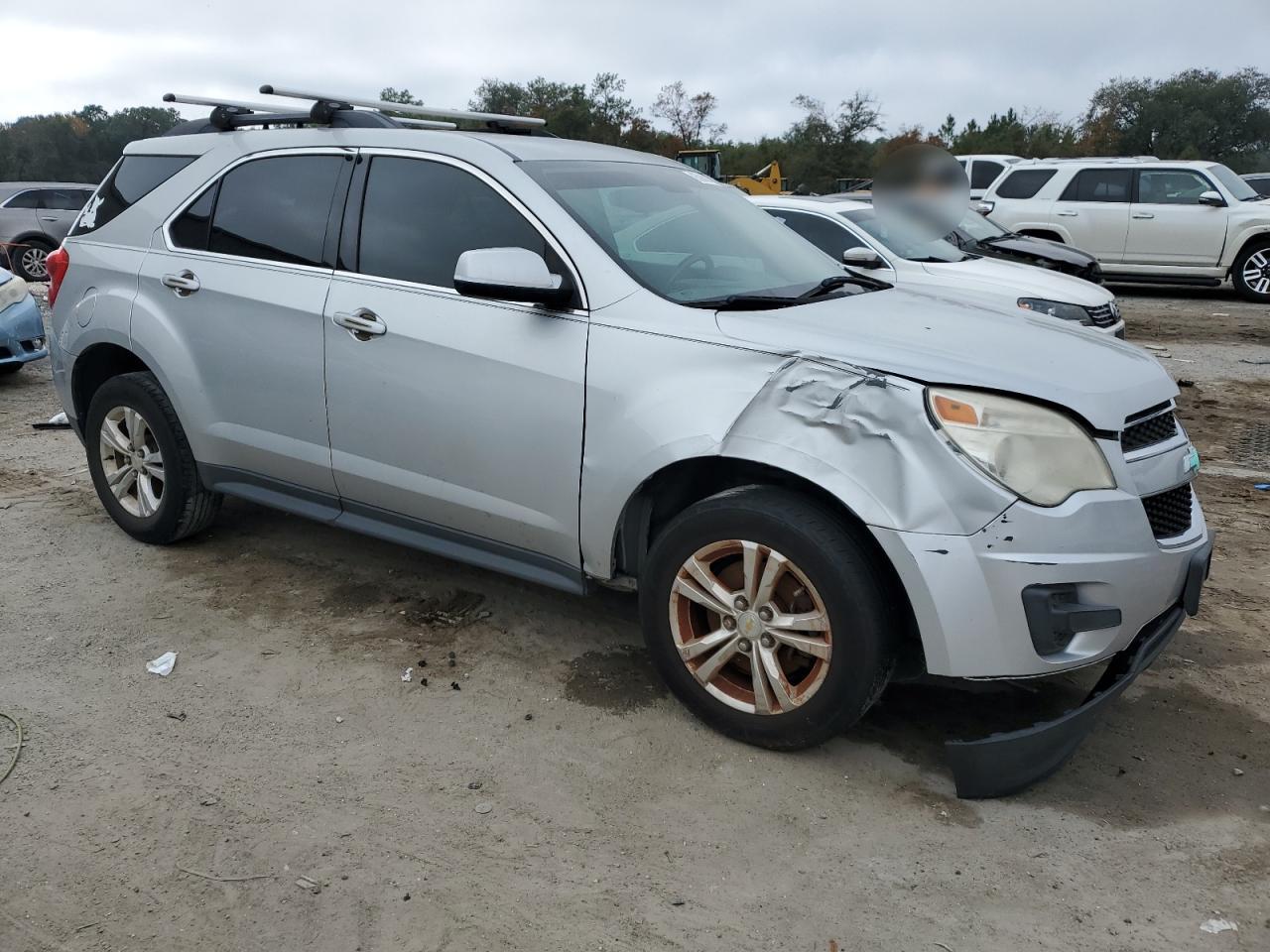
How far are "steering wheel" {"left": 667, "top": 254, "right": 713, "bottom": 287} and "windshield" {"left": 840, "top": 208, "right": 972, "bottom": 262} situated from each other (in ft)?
16.6

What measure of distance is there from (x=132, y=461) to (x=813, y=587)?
3385 mm

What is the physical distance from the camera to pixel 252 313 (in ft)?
13.8

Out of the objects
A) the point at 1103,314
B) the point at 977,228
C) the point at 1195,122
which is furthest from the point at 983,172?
the point at 1195,122

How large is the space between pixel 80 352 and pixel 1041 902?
4519 mm

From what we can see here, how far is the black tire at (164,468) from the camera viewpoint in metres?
4.62

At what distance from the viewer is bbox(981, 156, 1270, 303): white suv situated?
47.4ft

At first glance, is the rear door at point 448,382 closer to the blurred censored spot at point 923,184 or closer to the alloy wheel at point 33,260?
the blurred censored spot at point 923,184

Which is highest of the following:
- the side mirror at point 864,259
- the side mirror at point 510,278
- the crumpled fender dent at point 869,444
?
the side mirror at point 864,259

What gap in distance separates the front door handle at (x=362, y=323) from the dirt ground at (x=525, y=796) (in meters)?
1.17

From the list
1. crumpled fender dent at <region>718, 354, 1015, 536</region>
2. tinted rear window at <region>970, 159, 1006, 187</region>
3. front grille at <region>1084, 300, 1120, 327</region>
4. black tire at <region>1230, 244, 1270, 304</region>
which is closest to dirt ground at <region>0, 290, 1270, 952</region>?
crumpled fender dent at <region>718, 354, 1015, 536</region>

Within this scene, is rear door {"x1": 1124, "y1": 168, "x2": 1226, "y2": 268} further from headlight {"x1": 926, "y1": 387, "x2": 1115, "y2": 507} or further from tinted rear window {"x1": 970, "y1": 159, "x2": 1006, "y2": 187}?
headlight {"x1": 926, "y1": 387, "x2": 1115, "y2": 507}

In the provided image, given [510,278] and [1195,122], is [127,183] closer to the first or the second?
[510,278]

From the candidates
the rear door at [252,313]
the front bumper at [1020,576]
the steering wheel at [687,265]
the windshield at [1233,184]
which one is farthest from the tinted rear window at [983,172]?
the front bumper at [1020,576]

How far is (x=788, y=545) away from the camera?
301cm
